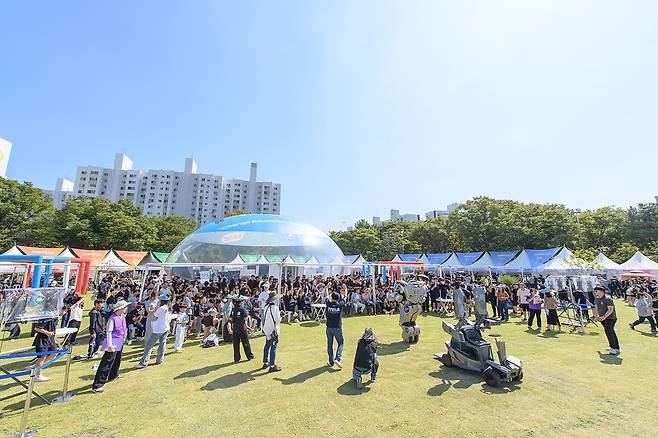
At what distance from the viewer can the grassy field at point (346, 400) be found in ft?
16.6

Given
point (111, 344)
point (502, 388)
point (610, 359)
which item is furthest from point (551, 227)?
point (111, 344)

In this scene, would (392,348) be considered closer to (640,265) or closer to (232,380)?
(232,380)

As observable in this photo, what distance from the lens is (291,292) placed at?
15555 mm

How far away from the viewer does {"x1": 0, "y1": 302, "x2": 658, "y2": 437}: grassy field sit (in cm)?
505

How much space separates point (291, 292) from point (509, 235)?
35624mm

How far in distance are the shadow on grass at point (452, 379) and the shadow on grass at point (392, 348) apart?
1851 millimetres

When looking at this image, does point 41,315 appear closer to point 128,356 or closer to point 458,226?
point 128,356

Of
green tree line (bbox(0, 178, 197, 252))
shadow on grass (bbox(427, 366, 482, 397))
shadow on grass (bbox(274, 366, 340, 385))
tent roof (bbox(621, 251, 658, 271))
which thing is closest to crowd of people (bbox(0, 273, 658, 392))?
shadow on grass (bbox(274, 366, 340, 385))

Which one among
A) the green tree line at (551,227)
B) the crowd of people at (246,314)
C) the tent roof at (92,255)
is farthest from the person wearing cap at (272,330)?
the green tree line at (551,227)

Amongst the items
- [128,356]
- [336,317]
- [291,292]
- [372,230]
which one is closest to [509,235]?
[372,230]

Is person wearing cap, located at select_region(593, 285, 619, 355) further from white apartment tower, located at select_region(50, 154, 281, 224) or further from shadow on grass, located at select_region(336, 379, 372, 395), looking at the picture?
white apartment tower, located at select_region(50, 154, 281, 224)

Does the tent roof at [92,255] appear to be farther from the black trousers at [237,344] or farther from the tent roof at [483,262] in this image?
the tent roof at [483,262]

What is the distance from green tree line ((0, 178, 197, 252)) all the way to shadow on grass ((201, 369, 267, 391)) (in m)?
42.2

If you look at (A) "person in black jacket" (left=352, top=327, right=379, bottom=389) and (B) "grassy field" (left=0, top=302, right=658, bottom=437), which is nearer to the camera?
(B) "grassy field" (left=0, top=302, right=658, bottom=437)
